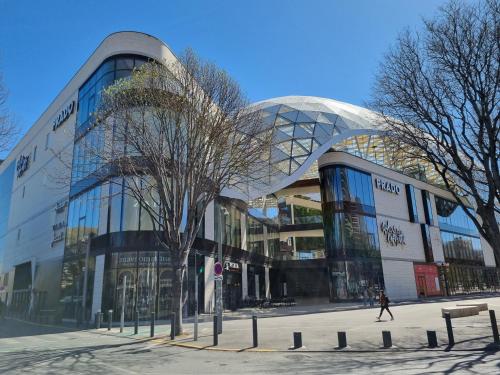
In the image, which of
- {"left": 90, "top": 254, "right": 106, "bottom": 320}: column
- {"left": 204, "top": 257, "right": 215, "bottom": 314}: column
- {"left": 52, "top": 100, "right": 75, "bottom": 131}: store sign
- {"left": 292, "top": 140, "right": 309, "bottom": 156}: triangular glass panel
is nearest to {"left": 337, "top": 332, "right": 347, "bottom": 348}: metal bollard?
{"left": 90, "top": 254, "right": 106, "bottom": 320}: column

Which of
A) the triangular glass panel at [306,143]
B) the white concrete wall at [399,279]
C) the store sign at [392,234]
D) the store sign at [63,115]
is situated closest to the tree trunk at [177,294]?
the store sign at [63,115]

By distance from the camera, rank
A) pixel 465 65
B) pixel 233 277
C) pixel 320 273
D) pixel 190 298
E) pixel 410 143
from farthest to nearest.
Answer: pixel 320 273
pixel 233 277
pixel 190 298
pixel 410 143
pixel 465 65

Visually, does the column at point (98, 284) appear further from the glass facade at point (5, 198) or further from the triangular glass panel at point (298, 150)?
the glass facade at point (5, 198)

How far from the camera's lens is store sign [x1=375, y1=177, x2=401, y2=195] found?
45.8 metres

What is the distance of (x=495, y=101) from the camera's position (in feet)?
43.9

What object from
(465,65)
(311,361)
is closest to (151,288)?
(311,361)

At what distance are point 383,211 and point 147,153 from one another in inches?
1390

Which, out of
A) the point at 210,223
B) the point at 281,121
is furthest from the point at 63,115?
the point at 281,121

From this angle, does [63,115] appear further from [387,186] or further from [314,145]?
[387,186]

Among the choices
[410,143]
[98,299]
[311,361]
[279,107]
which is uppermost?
[279,107]

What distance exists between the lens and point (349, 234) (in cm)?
4050

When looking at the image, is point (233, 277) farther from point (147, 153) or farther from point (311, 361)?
point (311, 361)

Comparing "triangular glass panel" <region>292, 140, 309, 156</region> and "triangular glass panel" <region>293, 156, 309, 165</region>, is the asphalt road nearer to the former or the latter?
"triangular glass panel" <region>293, 156, 309, 165</region>

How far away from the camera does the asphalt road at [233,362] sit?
342 inches
